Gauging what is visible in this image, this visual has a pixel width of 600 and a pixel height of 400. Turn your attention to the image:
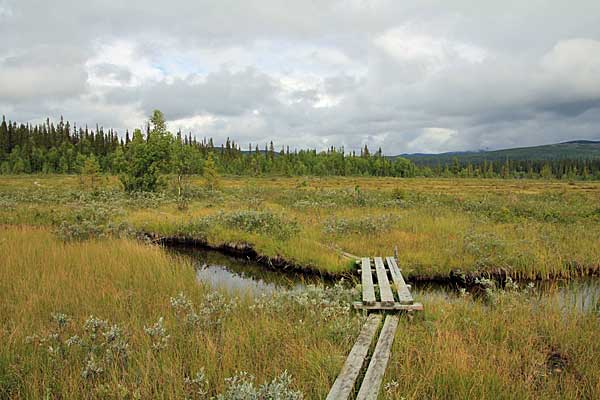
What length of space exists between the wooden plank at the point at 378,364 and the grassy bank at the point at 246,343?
0.12m

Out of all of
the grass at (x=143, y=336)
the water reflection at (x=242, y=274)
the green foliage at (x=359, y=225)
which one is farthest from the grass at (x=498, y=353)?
the green foliage at (x=359, y=225)

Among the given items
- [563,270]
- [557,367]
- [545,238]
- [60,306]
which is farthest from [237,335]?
[545,238]

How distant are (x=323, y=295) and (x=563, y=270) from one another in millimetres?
8562

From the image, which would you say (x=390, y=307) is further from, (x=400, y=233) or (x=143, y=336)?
(x=400, y=233)

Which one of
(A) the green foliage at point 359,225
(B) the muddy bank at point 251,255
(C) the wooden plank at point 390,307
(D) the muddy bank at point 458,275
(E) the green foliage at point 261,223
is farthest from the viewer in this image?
Answer: (A) the green foliage at point 359,225

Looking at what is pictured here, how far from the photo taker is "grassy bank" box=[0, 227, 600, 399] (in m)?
4.04

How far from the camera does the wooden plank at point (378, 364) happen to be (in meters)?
3.92

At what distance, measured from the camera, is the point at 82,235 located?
12.1m

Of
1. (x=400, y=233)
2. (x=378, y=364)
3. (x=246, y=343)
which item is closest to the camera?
(x=378, y=364)

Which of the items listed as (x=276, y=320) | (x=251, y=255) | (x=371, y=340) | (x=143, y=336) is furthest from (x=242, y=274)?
(x=371, y=340)

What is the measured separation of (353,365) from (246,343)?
1515mm

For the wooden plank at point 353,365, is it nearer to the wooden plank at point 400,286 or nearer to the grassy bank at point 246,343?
the grassy bank at point 246,343

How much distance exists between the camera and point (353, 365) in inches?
174

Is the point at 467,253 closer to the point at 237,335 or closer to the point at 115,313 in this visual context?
the point at 237,335
